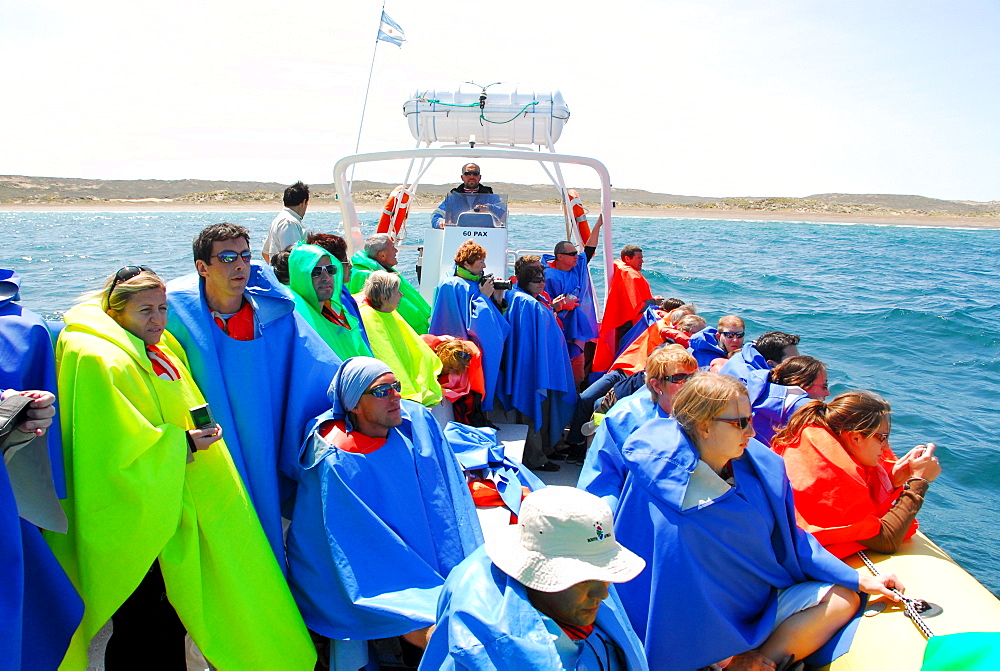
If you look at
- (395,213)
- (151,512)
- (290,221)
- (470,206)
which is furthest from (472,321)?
(395,213)

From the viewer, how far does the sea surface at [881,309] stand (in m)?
7.70

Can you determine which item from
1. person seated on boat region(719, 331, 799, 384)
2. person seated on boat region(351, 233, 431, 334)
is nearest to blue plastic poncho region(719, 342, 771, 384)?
person seated on boat region(719, 331, 799, 384)

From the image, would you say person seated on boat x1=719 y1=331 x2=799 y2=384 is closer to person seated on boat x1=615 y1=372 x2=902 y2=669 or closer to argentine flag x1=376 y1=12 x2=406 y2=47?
person seated on boat x1=615 y1=372 x2=902 y2=669

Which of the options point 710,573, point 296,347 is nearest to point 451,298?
point 296,347

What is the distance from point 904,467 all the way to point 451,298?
3.05 metres

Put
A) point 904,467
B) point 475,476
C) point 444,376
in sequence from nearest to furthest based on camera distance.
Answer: point 904,467 < point 475,476 < point 444,376

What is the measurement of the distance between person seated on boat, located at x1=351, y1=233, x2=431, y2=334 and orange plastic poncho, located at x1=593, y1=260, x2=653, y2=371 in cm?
172

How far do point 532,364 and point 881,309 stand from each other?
17995 mm

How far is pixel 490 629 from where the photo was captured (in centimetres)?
171

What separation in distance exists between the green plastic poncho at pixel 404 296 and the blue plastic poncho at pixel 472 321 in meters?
0.28

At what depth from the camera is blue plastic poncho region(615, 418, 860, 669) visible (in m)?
2.64

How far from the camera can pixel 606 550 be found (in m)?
1.84

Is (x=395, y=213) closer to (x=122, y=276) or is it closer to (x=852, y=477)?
(x=122, y=276)

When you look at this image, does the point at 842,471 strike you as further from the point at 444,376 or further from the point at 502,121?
the point at 502,121
